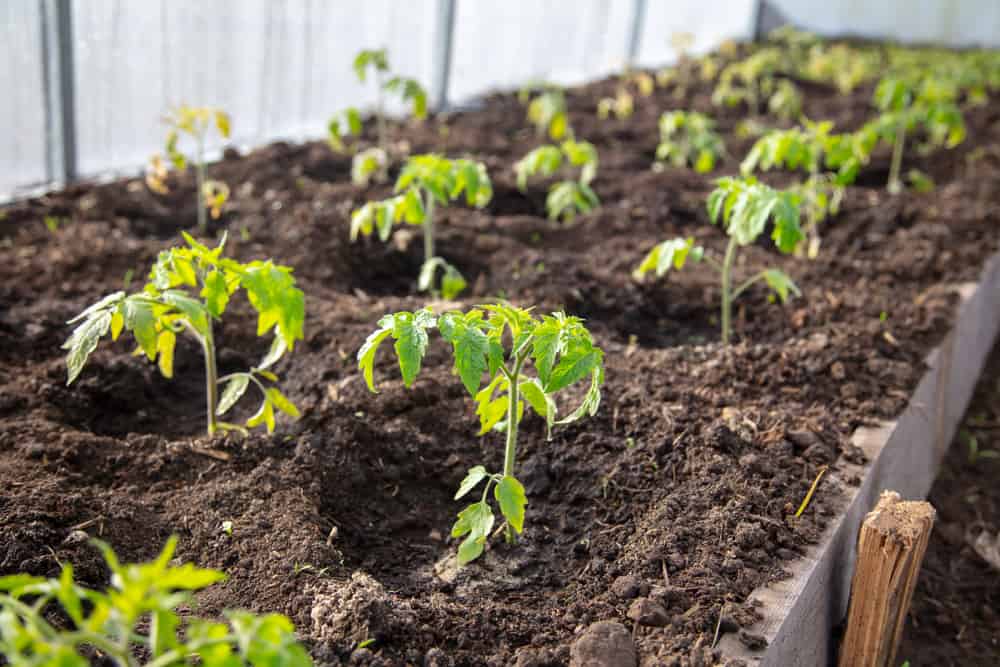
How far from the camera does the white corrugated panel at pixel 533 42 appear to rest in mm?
8297

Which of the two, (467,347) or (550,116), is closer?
(467,347)

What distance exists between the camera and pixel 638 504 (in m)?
2.76

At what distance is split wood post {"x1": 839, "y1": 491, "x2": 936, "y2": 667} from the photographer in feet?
8.07

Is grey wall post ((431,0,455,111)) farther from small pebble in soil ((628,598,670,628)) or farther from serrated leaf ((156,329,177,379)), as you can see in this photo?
small pebble in soil ((628,598,670,628))

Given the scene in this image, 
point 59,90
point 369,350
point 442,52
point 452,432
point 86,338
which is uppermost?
point 369,350

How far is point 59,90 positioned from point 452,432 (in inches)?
128

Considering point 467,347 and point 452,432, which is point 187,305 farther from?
point 452,432

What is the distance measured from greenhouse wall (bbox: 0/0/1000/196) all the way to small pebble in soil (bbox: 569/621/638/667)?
4100 millimetres

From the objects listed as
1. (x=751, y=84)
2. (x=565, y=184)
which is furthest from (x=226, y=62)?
(x=751, y=84)

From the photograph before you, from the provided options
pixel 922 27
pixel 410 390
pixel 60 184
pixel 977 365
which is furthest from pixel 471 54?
pixel 922 27

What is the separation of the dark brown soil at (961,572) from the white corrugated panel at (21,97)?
14.7ft

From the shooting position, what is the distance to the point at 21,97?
A: 195 inches

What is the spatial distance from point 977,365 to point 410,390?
2.99 metres

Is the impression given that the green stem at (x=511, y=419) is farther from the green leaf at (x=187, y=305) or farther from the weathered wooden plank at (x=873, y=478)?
the green leaf at (x=187, y=305)
